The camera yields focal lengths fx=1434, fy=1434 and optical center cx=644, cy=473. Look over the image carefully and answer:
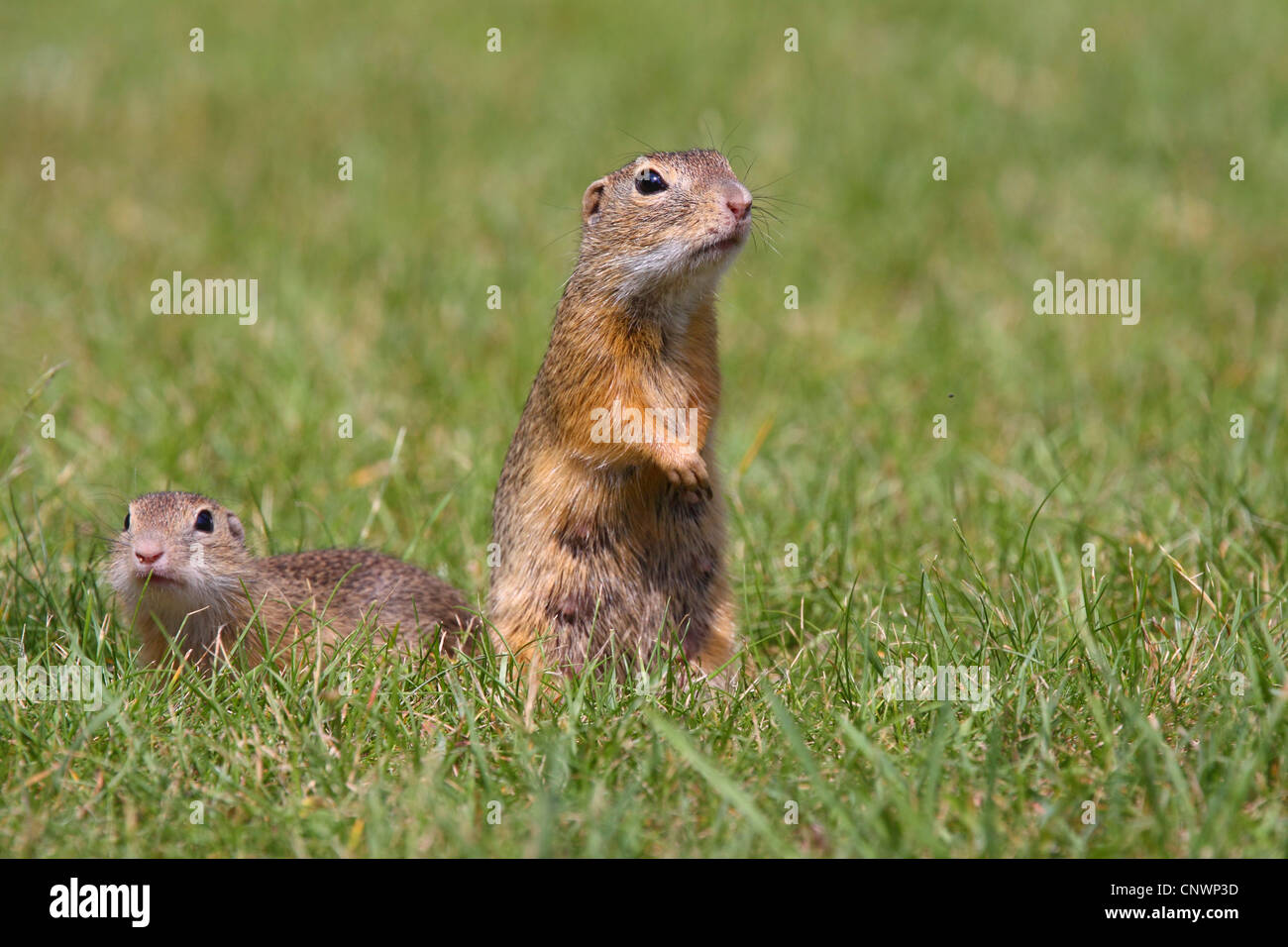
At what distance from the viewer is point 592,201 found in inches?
196

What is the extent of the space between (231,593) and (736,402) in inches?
134

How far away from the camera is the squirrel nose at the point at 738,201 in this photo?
434 cm

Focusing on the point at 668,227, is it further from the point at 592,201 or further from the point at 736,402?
the point at 736,402

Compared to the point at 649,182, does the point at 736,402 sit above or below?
below

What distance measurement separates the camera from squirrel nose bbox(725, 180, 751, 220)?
4340mm

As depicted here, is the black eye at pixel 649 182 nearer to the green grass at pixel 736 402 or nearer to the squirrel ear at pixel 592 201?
the squirrel ear at pixel 592 201

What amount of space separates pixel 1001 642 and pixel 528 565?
4.95ft

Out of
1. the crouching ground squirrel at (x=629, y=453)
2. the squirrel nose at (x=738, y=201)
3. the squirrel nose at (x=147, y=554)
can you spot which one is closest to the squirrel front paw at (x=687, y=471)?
the crouching ground squirrel at (x=629, y=453)

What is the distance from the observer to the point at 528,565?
465cm

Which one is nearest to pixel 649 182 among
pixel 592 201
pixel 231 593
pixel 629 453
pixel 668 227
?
pixel 668 227

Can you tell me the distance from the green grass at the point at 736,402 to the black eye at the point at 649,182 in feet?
4.92

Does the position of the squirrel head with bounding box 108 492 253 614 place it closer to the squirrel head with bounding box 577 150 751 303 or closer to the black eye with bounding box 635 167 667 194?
the squirrel head with bounding box 577 150 751 303

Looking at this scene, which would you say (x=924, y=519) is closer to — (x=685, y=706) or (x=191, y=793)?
(x=685, y=706)

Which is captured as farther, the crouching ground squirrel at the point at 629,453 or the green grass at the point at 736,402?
the crouching ground squirrel at the point at 629,453
